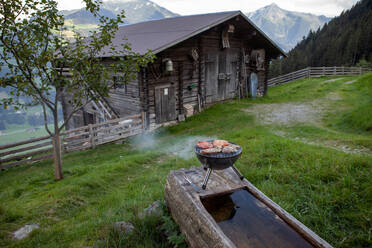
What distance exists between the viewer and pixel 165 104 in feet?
41.6

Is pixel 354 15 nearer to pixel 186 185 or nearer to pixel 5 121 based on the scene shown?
pixel 186 185

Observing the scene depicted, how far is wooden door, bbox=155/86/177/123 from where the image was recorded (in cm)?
1233

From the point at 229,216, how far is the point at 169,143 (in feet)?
21.8

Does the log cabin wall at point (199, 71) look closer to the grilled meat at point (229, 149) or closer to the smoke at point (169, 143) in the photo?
the smoke at point (169, 143)

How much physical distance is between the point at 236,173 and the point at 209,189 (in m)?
0.66

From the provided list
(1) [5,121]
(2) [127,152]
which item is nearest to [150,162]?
(2) [127,152]

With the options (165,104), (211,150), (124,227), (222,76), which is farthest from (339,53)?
(124,227)

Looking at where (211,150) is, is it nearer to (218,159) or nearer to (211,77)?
(218,159)

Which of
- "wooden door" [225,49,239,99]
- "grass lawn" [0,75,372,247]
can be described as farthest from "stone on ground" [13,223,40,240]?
"wooden door" [225,49,239,99]

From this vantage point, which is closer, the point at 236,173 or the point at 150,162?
the point at 236,173

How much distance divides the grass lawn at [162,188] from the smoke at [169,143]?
3.6 inches

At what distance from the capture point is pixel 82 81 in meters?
6.77

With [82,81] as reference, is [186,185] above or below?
below

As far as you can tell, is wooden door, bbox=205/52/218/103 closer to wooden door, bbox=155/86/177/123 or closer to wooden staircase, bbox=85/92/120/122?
wooden door, bbox=155/86/177/123
